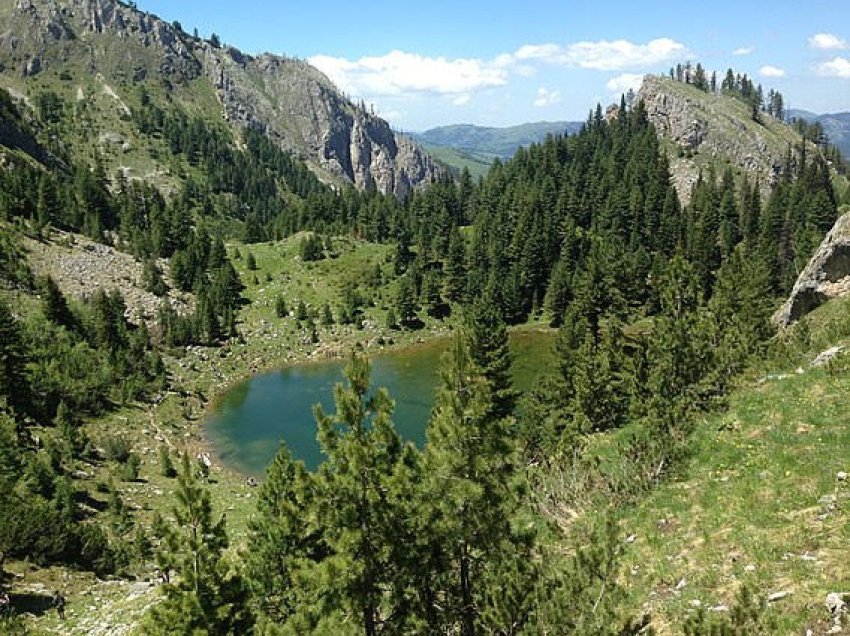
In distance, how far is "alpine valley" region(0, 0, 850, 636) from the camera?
14406mm

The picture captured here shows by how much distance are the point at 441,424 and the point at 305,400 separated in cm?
6491

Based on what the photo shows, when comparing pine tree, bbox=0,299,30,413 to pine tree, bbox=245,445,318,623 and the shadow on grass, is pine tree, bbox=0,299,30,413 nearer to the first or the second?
the shadow on grass

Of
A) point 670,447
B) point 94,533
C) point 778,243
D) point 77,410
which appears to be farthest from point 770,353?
point 778,243

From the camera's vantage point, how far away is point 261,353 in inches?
3629

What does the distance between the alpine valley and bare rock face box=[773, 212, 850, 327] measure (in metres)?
0.18

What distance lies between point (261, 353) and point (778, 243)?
302 feet

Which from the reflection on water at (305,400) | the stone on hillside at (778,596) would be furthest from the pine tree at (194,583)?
the reflection on water at (305,400)

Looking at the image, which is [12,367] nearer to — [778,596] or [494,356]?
[494,356]

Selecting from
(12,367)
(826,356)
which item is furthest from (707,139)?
(12,367)

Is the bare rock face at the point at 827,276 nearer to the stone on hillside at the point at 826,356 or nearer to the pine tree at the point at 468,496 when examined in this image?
the stone on hillside at the point at 826,356

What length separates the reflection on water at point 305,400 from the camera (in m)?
64.2

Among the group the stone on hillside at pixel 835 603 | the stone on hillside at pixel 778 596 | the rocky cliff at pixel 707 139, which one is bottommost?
the stone on hillside at pixel 778 596

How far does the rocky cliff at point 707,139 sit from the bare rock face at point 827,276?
12209 centimetres

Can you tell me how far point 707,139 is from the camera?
171875mm
